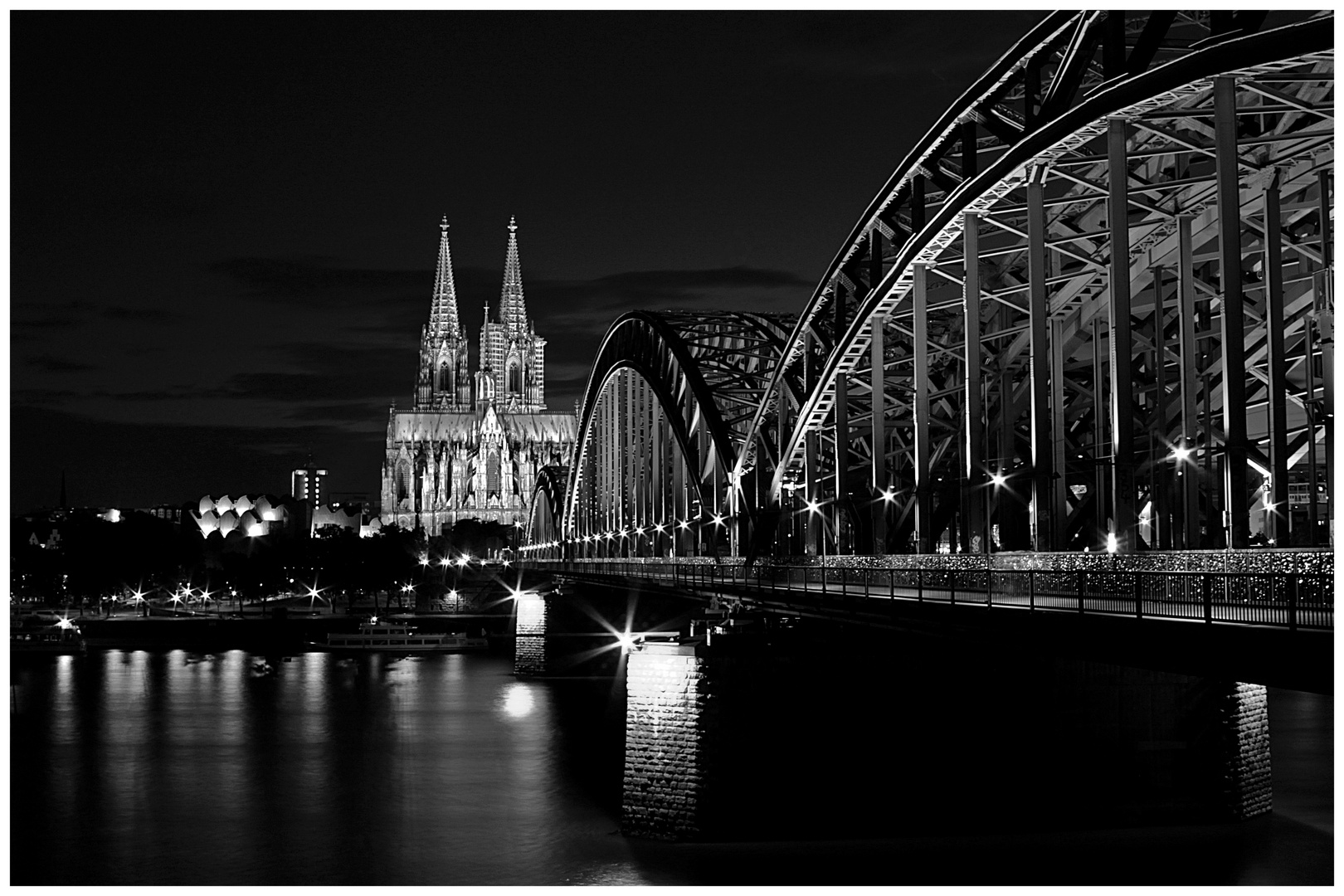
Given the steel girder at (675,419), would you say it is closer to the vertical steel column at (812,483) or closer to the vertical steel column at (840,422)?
the vertical steel column at (812,483)

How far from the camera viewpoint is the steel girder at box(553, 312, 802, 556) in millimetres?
69375

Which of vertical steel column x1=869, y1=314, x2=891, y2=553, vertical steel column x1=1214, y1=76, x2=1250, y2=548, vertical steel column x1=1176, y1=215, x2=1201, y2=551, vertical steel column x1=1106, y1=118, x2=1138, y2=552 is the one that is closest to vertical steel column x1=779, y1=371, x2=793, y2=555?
vertical steel column x1=869, y1=314, x2=891, y2=553

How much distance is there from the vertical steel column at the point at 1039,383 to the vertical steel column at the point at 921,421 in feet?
17.2

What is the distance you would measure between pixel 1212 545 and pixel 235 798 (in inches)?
1047

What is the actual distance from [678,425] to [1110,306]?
45.1 metres

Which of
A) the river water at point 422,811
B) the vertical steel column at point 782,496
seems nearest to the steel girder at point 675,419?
the vertical steel column at point 782,496

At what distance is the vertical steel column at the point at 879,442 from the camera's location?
139 feet

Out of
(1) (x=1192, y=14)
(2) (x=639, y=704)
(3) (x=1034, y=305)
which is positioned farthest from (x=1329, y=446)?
(2) (x=639, y=704)

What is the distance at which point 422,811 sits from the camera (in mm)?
40188

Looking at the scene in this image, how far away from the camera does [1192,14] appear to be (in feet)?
108

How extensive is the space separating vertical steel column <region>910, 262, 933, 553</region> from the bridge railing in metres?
3.07

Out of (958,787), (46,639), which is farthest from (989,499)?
(46,639)

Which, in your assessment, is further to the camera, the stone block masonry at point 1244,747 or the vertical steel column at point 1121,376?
the stone block masonry at point 1244,747

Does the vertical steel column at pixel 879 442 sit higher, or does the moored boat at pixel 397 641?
the vertical steel column at pixel 879 442
